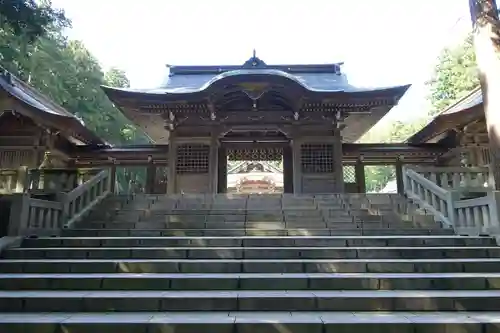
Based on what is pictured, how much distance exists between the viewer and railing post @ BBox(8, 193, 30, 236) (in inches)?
229

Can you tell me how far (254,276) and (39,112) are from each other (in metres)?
9.23

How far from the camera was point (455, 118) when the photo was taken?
11.1 m

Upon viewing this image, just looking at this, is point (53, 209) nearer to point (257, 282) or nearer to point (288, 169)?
point (257, 282)

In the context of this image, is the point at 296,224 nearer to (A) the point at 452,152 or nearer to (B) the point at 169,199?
(B) the point at 169,199

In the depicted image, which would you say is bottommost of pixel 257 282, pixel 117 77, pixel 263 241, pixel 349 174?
pixel 257 282

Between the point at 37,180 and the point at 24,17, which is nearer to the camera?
the point at 37,180

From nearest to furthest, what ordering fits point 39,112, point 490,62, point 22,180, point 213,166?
point 490,62 → point 22,180 → point 39,112 → point 213,166

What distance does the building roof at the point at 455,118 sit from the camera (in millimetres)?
10547

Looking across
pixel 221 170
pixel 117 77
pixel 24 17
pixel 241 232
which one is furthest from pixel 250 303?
pixel 117 77

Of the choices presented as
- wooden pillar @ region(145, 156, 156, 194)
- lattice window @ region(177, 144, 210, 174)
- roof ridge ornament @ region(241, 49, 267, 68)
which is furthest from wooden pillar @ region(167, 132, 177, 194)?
roof ridge ornament @ region(241, 49, 267, 68)

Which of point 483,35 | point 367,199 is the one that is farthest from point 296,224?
point 483,35

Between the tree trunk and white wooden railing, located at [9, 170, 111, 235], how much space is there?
8112 millimetres

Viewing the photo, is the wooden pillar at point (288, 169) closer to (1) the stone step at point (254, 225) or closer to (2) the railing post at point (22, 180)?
(1) the stone step at point (254, 225)

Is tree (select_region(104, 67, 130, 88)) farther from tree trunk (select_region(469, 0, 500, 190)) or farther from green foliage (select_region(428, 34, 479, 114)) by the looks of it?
tree trunk (select_region(469, 0, 500, 190))
